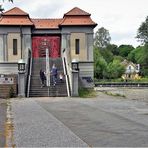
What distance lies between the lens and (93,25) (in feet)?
164

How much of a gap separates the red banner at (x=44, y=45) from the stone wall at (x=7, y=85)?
56.5 ft

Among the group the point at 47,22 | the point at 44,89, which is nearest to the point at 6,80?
the point at 44,89

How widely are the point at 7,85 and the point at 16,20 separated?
17443 millimetres

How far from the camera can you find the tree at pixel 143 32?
11721 centimetres

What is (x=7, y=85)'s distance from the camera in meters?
35.0

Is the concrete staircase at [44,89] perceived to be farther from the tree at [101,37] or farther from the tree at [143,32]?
the tree at [101,37]

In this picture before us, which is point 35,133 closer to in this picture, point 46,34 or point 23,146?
point 23,146

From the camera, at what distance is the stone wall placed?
113 feet

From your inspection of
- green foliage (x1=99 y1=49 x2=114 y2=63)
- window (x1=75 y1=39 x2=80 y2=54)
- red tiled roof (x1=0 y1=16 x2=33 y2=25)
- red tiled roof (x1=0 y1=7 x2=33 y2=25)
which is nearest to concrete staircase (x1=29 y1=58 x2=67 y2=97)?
window (x1=75 y1=39 x2=80 y2=54)

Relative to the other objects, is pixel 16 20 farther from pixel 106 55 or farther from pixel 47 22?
pixel 106 55

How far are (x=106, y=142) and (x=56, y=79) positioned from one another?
26.8 m

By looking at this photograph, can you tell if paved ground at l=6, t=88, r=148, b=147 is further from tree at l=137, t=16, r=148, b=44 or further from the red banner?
tree at l=137, t=16, r=148, b=44

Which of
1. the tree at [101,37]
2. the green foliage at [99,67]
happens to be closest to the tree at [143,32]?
the green foliage at [99,67]

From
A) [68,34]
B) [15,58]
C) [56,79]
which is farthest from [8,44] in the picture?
[56,79]
